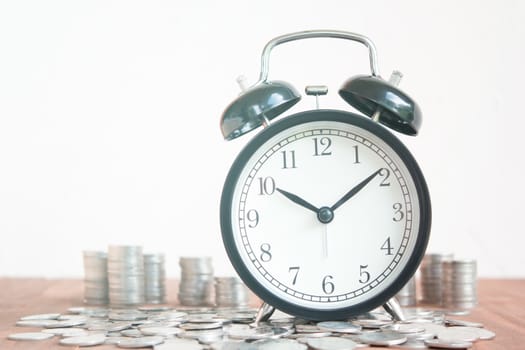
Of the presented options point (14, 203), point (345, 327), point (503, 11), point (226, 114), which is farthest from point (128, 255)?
point (503, 11)

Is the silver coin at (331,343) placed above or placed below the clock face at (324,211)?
below

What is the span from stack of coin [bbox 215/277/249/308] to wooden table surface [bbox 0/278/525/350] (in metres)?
0.17

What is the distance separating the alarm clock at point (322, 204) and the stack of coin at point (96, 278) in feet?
1.85

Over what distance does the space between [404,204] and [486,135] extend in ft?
3.92

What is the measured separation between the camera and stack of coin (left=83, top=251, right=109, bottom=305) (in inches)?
71.0

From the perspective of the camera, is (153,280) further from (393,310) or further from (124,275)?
(393,310)

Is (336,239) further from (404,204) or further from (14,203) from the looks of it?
(14,203)

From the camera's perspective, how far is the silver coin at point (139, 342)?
3.97 feet

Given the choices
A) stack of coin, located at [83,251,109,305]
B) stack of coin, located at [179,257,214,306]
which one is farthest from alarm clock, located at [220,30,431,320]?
stack of coin, located at [83,251,109,305]

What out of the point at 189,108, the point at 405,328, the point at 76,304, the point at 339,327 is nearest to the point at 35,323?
the point at 76,304

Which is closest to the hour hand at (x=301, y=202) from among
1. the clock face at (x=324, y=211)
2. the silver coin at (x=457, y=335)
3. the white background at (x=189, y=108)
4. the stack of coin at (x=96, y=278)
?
the clock face at (x=324, y=211)

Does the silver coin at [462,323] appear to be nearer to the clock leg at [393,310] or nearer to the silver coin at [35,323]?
the clock leg at [393,310]

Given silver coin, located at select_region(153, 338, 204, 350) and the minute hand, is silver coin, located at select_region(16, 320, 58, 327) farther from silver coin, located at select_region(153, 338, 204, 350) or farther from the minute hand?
the minute hand

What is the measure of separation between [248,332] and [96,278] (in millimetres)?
653
